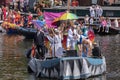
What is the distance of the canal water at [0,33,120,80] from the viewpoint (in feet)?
74.4

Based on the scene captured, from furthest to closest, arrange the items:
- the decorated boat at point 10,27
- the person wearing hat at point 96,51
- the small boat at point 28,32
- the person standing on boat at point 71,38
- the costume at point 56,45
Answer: the decorated boat at point 10,27 → the small boat at point 28,32 → the person wearing hat at point 96,51 → the person standing on boat at point 71,38 → the costume at point 56,45

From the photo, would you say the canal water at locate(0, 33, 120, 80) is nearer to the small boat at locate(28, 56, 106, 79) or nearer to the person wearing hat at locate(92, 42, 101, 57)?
the small boat at locate(28, 56, 106, 79)

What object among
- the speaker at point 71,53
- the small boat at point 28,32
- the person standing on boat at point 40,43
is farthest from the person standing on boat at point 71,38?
the small boat at point 28,32

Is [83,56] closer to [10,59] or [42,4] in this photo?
[10,59]

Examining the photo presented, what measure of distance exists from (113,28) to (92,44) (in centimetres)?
2495

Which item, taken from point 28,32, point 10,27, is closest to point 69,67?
point 28,32

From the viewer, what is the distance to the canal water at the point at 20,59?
22.7 meters

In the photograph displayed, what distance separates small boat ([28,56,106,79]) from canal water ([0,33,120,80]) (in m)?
0.47

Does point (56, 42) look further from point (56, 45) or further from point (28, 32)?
point (28, 32)

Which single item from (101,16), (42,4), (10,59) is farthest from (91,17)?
(10,59)

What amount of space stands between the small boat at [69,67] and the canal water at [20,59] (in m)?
0.47

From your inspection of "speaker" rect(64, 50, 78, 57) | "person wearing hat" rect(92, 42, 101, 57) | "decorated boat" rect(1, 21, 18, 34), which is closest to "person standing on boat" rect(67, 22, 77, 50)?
"person wearing hat" rect(92, 42, 101, 57)

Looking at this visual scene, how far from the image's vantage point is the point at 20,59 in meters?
28.2

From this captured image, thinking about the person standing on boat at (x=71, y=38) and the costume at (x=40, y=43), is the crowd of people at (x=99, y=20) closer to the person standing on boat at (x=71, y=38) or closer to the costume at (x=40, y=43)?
the costume at (x=40, y=43)
